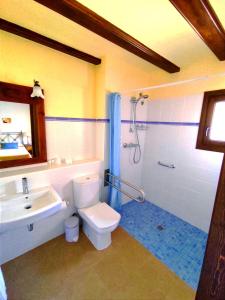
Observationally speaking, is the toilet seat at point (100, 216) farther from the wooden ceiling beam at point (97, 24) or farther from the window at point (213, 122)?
the wooden ceiling beam at point (97, 24)

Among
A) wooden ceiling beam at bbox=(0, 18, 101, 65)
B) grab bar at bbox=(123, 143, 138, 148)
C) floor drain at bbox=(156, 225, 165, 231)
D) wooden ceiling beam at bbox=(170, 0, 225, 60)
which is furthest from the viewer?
Result: grab bar at bbox=(123, 143, 138, 148)

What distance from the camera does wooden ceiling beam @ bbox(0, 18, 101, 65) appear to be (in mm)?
1412

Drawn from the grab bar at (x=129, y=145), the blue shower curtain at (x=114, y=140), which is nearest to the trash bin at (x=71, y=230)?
the blue shower curtain at (x=114, y=140)

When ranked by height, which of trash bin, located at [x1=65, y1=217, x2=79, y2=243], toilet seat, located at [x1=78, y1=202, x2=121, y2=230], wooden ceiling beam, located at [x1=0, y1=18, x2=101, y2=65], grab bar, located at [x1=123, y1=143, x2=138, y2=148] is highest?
wooden ceiling beam, located at [x1=0, y1=18, x2=101, y2=65]

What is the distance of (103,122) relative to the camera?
218 cm

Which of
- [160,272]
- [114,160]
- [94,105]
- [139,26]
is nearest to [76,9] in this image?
[139,26]

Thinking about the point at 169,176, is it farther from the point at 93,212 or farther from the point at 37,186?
the point at 37,186

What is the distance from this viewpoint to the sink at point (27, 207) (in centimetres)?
121

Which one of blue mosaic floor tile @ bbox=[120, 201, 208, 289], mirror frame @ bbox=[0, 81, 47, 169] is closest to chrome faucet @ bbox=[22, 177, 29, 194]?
mirror frame @ bbox=[0, 81, 47, 169]

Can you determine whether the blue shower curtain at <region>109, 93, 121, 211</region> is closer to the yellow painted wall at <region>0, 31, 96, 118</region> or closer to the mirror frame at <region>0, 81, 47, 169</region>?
the yellow painted wall at <region>0, 31, 96, 118</region>

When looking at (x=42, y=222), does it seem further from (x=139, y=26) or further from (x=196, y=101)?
(x=196, y=101)

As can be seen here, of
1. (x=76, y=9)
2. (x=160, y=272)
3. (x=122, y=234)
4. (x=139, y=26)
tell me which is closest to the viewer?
(x=76, y=9)

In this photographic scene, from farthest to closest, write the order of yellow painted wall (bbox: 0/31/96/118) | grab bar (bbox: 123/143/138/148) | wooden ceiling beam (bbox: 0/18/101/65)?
1. grab bar (bbox: 123/143/138/148)
2. yellow painted wall (bbox: 0/31/96/118)
3. wooden ceiling beam (bbox: 0/18/101/65)

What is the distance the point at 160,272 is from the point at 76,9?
261 centimetres
